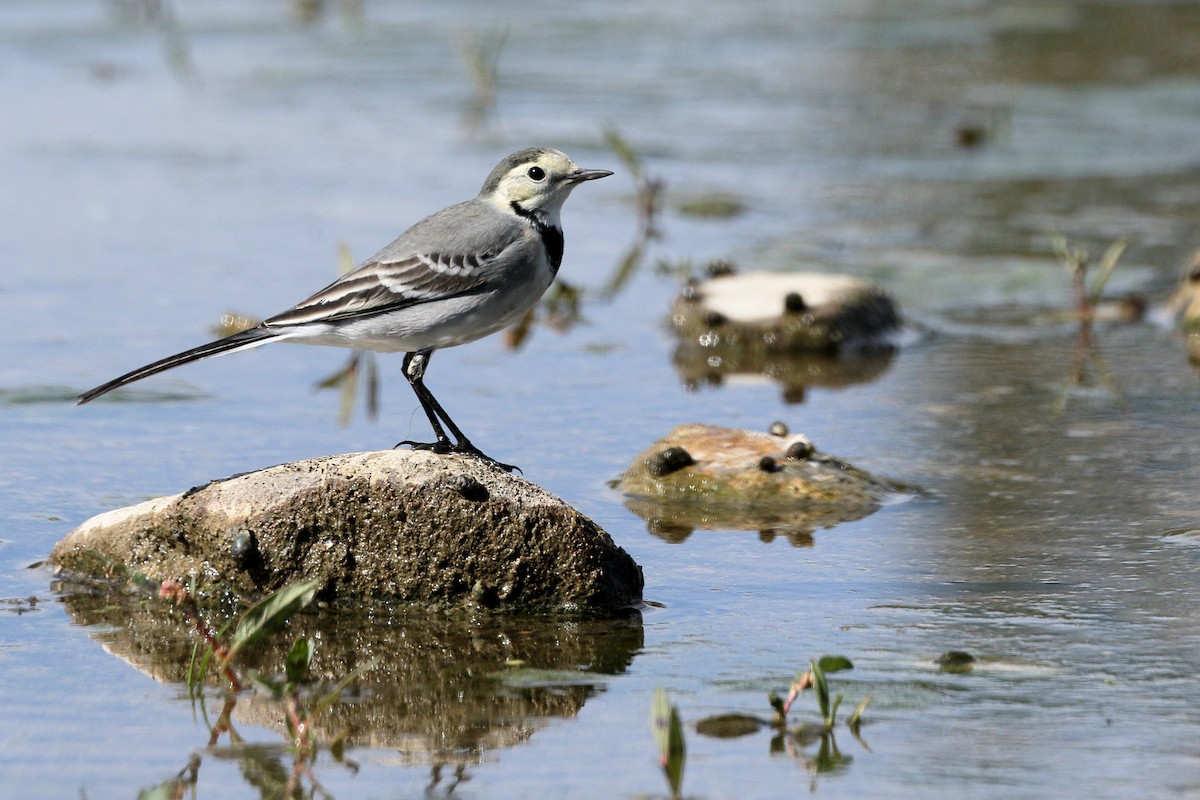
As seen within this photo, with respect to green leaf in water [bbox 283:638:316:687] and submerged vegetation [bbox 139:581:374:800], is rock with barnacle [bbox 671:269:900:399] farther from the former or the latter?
green leaf in water [bbox 283:638:316:687]

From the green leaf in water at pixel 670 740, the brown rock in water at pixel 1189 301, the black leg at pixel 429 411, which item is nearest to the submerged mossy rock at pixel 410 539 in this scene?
the black leg at pixel 429 411

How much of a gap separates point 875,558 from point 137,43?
557 inches

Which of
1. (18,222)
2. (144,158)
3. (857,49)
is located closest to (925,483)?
(18,222)

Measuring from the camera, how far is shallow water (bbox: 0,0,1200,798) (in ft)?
15.9

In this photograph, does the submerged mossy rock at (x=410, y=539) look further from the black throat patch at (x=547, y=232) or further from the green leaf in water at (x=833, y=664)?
the green leaf in water at (x=833, y=664)

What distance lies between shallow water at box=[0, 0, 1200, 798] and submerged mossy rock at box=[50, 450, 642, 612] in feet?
0.52

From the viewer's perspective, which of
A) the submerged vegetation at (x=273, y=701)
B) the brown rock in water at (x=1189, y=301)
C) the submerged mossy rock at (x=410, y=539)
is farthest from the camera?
the brown rock in water at (x=1189, y=301)

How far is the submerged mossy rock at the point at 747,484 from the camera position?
714 centimetres

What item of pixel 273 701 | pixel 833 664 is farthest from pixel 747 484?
pixel 273 701

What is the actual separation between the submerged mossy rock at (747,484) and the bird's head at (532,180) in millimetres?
1200

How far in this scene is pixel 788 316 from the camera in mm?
10047

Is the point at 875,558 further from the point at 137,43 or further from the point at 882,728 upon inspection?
the point at 137,43

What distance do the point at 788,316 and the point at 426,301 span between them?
397cm

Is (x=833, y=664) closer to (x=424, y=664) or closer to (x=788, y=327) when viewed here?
(x=424, y=664)
